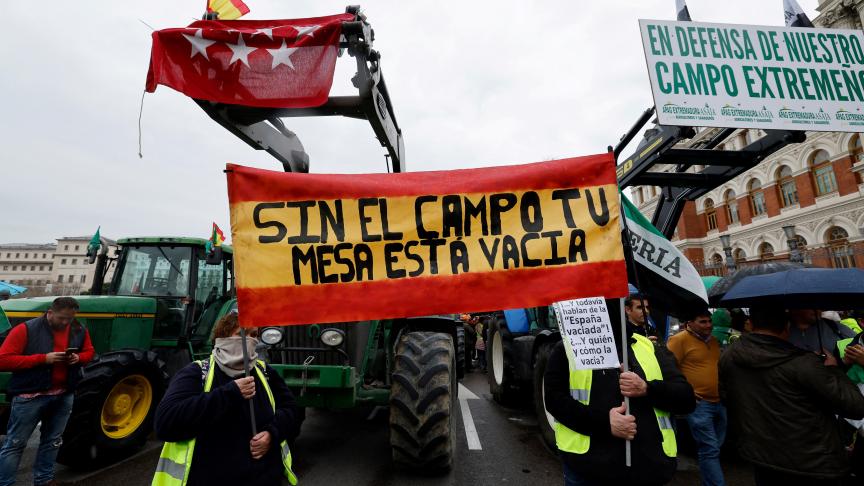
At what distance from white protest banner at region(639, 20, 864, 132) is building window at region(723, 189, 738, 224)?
2636 centimetres

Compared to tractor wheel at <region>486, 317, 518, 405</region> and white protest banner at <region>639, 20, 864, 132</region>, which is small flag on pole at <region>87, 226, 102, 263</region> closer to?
tractor wheel at <region>486, 317, 518, 405</region>

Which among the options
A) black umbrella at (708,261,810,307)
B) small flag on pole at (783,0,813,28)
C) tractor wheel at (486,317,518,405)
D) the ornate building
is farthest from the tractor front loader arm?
the ornate building

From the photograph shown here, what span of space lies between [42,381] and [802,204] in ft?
95.3

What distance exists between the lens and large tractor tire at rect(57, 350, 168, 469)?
4207 millimetres

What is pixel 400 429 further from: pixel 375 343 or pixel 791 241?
pixel 791 241

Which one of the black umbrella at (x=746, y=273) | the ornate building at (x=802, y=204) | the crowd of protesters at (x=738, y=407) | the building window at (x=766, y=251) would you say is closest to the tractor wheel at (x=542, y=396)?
the black umbrella at (x=746, y=273)

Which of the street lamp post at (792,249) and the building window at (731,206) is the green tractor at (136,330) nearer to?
the street lamp post at (792,249)

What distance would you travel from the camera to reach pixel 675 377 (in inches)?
86.7

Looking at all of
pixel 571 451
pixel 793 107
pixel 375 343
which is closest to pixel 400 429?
pixel 375 343

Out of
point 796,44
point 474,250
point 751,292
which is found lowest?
point 751,292

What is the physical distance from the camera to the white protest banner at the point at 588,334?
215 cm

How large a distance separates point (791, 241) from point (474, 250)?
1300cm

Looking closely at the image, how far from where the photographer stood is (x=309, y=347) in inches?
168

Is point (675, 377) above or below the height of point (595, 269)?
below
